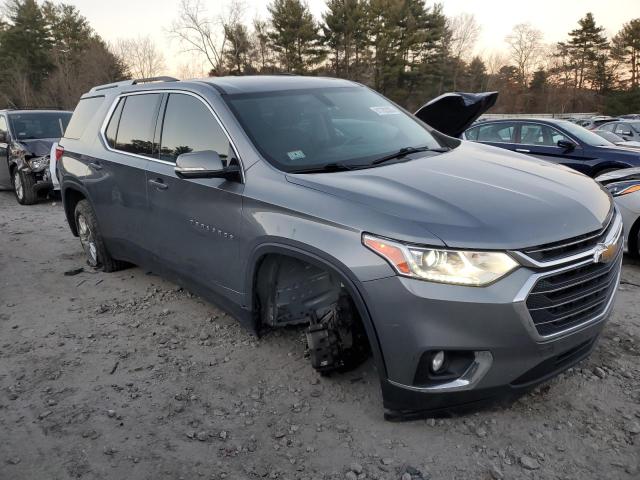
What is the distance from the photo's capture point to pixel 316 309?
307cm

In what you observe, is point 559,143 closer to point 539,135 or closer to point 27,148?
point 539,135

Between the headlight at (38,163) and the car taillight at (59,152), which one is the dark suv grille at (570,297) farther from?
the headlight at (38,163)

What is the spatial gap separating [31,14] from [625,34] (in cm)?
6010

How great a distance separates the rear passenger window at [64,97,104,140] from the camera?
16.6 ft

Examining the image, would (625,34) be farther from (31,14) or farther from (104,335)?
(104,335)

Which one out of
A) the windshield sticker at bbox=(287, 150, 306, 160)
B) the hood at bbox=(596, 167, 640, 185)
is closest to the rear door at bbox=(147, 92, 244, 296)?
the windshield sticker at bbox=(287, 150, 306, 160)

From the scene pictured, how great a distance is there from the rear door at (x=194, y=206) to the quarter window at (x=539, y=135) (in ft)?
23.4

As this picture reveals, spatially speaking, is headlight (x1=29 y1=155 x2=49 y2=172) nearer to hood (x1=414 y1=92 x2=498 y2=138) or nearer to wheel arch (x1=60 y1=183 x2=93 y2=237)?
wheel arch (x1=60 y1=183 x2=93 y2=237)

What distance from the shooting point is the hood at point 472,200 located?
228 centimetres

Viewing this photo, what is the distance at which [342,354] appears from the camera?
2959 millimetres

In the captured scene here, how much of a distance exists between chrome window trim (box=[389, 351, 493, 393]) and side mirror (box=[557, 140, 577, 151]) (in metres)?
7.42

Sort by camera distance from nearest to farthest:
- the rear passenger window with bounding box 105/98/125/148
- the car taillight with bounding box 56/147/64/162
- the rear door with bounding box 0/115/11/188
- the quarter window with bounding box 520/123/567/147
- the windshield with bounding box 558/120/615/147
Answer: the rear passenger window with bounding box 105/98/125/148 → the car taillight with bounding box 56/147/64/162 → the windshield with bounding box 558/120/615/147 → the quarter window with bounding box 520/123/567/147 → the rear door with bounding box 0/115/11/188

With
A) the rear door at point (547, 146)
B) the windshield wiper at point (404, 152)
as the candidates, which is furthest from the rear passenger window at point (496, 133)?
the windshield wiper at point (404, 152)

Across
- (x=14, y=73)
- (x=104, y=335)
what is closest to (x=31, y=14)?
(x=14, y=73)
